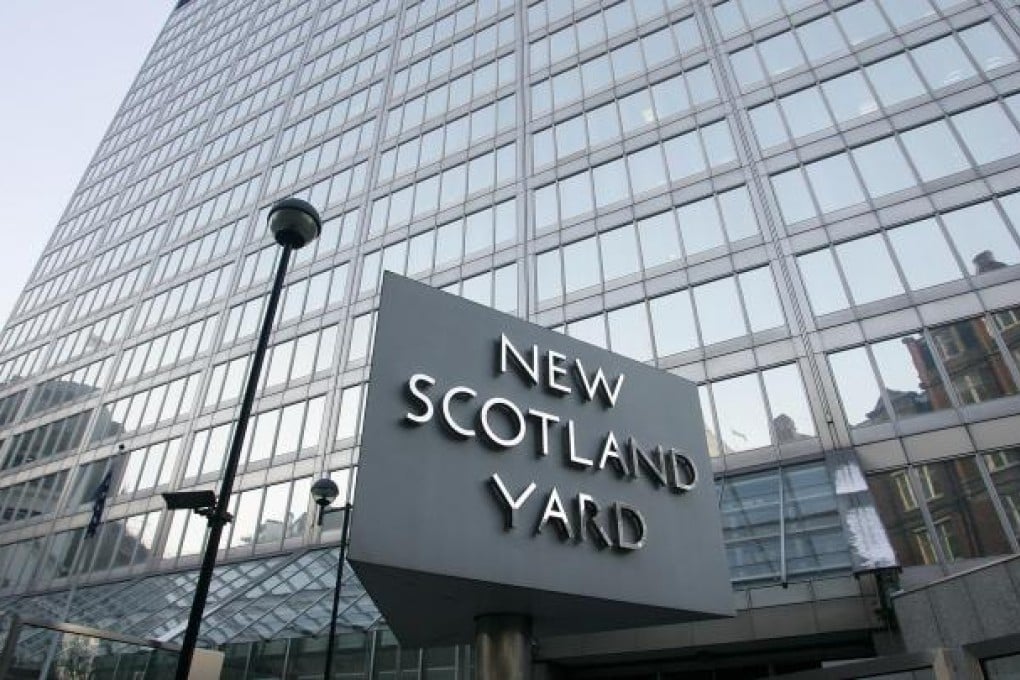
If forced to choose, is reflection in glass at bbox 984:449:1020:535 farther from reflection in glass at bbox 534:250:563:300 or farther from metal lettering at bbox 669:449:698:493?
reflection in glass at bbox 534:250:563:300

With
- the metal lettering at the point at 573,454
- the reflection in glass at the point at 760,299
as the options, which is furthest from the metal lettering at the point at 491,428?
the reflection in glass at the point at 760,299

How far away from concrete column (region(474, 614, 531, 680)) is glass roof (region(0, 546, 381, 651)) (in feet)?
47.4

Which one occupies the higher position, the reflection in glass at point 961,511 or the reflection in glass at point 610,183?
the reflection in glass at point 610,183

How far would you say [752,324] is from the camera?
25.4 m

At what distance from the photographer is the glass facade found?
21641 mm

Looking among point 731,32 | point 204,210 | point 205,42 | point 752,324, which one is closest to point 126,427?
point 204,210

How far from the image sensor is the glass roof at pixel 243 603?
2428cm

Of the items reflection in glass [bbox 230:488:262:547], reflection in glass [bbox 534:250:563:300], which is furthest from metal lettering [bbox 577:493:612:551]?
reflection in glass [bbox 230:488:262:547]

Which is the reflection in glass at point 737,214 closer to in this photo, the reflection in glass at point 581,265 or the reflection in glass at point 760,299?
the reflection in glass at point 760,299

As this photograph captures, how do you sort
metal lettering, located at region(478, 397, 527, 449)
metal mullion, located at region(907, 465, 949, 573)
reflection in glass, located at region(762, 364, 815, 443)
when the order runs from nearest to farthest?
metal lettering, located at region(478, 397, 527, 449)
metal mullion, located at region(907, 465, 949, 573)
reflection in glass, located at region(762, 364, 815, 443)

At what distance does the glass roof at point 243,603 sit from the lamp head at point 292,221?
16.5 m

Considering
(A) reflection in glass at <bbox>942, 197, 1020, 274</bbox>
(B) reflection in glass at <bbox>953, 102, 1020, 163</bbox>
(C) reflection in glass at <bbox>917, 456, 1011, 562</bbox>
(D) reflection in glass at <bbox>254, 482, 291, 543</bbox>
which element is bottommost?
(C) reflection in glass at <bbox>917, 456, 1011, 562</bbox>

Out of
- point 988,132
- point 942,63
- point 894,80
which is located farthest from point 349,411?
point 942,63

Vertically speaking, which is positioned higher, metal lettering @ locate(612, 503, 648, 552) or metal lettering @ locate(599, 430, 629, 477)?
metal lettering @ locate(599, 430, 629, 477)
